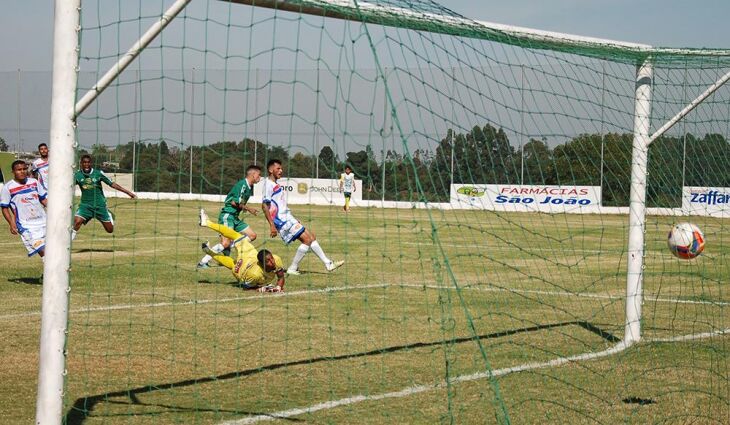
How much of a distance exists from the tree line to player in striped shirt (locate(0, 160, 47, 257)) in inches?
184

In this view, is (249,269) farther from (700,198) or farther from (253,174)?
(700,198)

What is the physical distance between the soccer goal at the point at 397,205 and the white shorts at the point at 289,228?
5.72ft

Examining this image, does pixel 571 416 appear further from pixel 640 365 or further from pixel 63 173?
pixel 63 173

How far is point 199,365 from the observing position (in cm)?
812

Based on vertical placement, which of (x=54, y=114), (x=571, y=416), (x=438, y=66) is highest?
(x=438, y=66)

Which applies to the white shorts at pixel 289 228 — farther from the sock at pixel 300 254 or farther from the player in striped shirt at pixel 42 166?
the player in striped shirt at pixel 42 166

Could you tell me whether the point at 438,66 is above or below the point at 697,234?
above

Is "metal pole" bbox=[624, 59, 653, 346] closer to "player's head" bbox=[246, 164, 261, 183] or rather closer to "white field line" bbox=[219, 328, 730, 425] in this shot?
"white field line" bbox=[219, 328, 730, 425]

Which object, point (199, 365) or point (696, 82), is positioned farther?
point (696, 82)

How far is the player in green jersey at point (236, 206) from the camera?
1496 cm

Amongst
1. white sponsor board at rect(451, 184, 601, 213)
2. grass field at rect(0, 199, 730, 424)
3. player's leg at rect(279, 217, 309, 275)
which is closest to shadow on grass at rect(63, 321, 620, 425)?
grass field at rect(0, 199, 730, 424)

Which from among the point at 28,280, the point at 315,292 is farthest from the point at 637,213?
the point at 28,280

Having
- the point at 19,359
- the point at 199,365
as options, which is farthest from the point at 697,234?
the point at 19,359

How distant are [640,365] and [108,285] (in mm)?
7341
